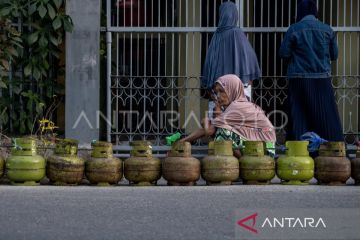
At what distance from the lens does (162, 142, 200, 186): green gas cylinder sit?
25.6 feet

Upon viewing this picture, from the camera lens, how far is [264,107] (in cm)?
1098

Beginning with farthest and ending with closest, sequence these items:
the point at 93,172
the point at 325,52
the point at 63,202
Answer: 1. the point at 325,52
2. the point at 93,172
3. the point at 63,202

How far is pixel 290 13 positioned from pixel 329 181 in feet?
11.9

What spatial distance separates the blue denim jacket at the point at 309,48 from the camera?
9586 mm

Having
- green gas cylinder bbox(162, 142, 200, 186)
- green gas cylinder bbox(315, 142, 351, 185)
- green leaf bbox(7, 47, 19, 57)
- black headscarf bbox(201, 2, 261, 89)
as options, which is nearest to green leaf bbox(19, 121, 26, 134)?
green leaf bbox(7, 47, 19, 57)

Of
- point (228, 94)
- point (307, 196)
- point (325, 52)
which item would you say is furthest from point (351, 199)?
point (325, 52)

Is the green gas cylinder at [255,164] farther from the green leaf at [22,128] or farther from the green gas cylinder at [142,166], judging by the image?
the green leaf at [22,128]

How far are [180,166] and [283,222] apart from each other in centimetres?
205

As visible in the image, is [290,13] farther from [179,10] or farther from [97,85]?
[97,85]

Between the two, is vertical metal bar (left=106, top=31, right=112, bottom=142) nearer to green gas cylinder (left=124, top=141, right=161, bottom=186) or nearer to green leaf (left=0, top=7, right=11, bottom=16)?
green leaf (left=0, top=7, right=11, bottom=16)

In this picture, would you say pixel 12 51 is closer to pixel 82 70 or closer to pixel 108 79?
pixel 82 70

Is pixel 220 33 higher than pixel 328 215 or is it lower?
higher

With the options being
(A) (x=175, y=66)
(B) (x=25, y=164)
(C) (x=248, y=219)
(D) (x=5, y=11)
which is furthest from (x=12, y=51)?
(C) (x=248, y=219)

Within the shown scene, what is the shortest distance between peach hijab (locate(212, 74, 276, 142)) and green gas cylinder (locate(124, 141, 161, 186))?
89cm
